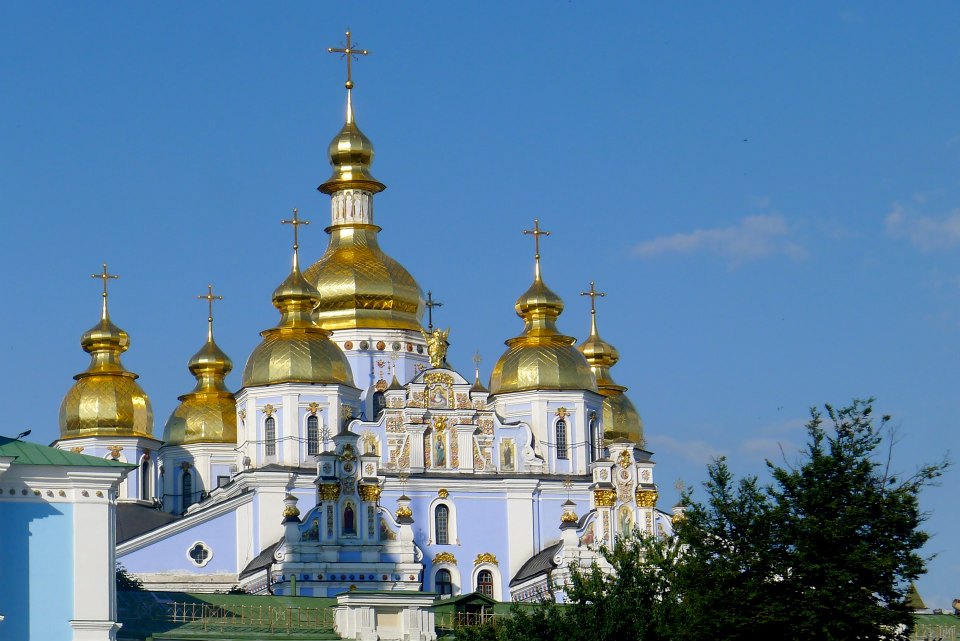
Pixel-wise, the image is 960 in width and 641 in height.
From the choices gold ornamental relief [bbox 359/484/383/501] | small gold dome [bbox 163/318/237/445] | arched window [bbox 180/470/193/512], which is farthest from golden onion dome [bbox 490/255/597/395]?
arched window [bbox 180/470/193/512]

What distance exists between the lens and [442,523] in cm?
6644

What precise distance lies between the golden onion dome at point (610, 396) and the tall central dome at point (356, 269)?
596 cm

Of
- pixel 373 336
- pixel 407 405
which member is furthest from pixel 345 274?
pixel 407 405

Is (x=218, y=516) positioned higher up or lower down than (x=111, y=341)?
lower down

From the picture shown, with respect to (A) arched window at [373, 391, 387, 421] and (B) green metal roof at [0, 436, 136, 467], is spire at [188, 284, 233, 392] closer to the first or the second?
(A) arched window at [373, 391, 387, 421]

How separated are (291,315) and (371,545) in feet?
27.8

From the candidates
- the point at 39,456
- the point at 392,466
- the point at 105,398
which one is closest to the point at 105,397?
the point at 105,398

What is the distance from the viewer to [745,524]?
37812 mm

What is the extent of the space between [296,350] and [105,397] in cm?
1066

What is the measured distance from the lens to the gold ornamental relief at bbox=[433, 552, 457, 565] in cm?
6594

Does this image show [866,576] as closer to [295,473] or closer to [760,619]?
[760,619]

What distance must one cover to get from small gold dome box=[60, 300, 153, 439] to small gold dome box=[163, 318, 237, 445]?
4.18 ft

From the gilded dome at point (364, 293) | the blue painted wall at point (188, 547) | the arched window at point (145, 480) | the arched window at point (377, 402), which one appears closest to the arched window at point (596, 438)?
the arched window at point (377, 402)

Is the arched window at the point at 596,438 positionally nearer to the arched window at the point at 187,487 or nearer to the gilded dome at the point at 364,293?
the gilded dome at the point at 364,293
